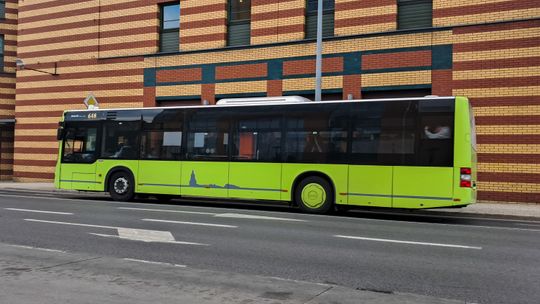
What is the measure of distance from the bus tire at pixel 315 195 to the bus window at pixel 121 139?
568 centimetres

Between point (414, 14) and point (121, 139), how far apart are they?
1087 cm

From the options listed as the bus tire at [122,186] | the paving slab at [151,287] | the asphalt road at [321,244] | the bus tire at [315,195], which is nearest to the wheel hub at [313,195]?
the bus tire at [315,195]

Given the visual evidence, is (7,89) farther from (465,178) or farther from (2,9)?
(465,178)

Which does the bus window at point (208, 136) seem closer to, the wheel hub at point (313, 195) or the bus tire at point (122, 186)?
the bus tire at point (122, 186)

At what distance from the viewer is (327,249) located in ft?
26.3

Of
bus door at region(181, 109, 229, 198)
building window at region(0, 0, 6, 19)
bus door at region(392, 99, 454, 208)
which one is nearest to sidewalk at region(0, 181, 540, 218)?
bus door at region(392, 99, 454, 208)

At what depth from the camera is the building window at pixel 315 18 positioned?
19109 millimetres

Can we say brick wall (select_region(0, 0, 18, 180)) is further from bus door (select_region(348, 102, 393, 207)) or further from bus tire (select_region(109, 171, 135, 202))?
bus door (select_region(348, 102, 393, 207))

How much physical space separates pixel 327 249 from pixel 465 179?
5031 mm

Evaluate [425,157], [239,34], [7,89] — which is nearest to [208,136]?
[425,157]

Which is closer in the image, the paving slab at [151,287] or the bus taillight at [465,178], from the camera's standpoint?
the paving slab at [151,287]

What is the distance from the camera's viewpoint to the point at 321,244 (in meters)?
8.48

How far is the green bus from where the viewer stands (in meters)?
11.9

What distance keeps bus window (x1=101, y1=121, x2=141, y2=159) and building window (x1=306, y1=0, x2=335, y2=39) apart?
780cm
